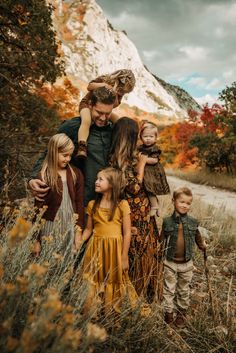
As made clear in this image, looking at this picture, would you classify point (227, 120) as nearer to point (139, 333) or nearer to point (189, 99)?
point (139, 333)

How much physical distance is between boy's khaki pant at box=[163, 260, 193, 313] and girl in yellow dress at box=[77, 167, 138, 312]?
507 millimetres

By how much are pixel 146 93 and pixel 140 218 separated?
386ft

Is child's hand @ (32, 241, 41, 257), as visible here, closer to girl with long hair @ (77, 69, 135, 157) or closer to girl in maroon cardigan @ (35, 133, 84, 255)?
girl in maroon cardigan @ (35, 133, 84, 255)

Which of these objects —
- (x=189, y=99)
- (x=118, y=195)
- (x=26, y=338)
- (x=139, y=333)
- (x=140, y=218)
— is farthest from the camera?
(x=189, y=99)

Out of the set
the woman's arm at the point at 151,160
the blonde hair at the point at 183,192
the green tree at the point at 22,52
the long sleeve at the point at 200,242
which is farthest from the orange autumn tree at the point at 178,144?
the woman's arm at the point at 151,160

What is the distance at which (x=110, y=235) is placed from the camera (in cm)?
265

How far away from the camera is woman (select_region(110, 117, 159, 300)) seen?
8.96ft

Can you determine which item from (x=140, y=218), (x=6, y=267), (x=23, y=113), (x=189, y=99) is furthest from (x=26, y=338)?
(x=189, y=99)

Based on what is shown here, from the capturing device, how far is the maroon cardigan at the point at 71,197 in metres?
2.52

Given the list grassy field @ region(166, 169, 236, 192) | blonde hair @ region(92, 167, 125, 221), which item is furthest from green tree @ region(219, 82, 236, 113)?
blonde hair @ region(92, 167, 125, 221)

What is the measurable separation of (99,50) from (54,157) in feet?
375

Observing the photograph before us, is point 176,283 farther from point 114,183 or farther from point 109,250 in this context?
point 114,183

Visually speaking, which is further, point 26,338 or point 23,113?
point 23,113

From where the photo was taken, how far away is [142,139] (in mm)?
3148
